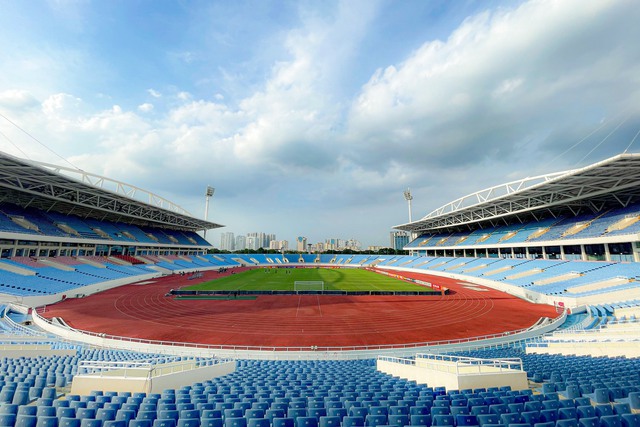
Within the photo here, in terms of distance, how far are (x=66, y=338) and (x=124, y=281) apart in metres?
26.8

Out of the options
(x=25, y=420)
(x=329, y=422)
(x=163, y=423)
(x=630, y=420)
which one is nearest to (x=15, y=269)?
(x=25, y=420)

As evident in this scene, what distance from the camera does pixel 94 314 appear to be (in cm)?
2478

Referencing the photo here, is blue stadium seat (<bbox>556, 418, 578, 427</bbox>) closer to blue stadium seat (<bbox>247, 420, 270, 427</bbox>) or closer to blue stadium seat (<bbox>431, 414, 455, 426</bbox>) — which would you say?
blue stadium seat (<bbox>431, 414, 455, 426</bbox>)

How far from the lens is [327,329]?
21.2 metres

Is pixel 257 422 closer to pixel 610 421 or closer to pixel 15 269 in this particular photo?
pixel 610 421

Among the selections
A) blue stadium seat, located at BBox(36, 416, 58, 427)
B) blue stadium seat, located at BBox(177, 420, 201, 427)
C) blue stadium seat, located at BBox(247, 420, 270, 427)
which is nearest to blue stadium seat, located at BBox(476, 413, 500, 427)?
blue stadium seat, located at BBox(247, 420, 270, 427)

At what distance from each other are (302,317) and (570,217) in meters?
44.7

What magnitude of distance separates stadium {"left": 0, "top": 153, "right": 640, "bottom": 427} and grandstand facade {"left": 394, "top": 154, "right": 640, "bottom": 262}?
0.28 m

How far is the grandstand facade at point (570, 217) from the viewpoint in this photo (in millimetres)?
29281

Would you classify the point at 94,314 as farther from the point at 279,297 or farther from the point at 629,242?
the point at 629,242

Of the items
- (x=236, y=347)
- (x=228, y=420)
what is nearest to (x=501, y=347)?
(x=236, y=347)

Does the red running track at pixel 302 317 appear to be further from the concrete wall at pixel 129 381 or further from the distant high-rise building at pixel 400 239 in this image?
the distant high-rise building at pixel 400 239

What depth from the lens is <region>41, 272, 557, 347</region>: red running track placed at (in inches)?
773

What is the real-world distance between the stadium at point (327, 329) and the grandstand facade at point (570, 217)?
0.28 metres
